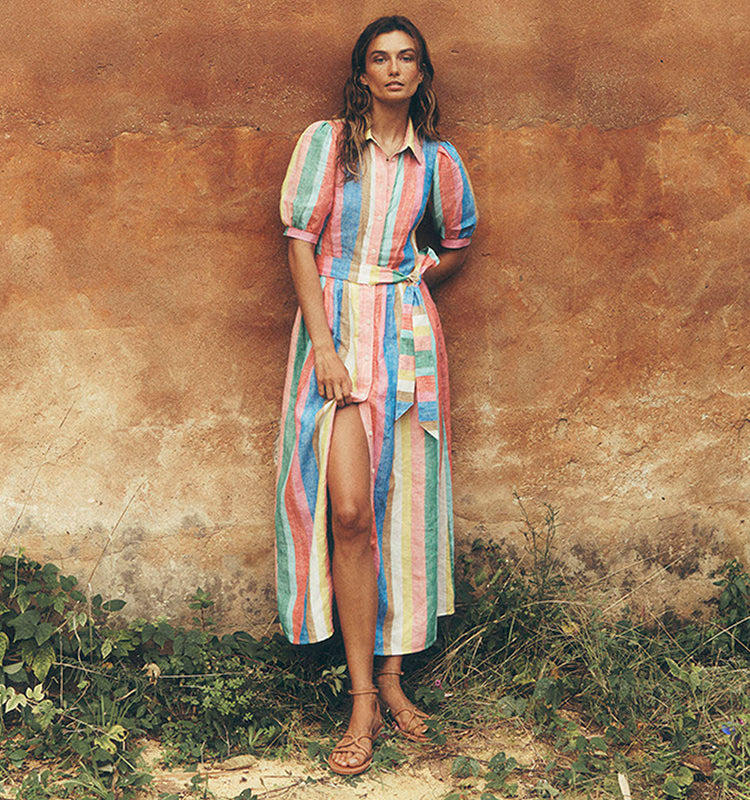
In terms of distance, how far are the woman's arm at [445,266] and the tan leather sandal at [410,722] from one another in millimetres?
1375

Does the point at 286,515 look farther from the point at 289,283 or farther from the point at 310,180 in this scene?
the point at 310,180

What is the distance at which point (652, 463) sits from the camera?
3.24m

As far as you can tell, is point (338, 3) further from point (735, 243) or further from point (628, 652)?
point (628, 652)

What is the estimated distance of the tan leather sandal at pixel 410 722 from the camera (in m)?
2.78

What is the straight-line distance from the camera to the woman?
2688 mm

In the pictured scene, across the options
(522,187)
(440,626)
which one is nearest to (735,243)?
(522,187)

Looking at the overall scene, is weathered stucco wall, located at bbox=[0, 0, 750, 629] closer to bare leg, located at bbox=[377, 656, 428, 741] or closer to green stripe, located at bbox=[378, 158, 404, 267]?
green stripe, located at bbox=[378, 158, 404, 267]

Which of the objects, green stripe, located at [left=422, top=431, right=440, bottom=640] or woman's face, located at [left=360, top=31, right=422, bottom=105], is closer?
woman's face, located at [left=360, top=31, right=422, bottom=105]

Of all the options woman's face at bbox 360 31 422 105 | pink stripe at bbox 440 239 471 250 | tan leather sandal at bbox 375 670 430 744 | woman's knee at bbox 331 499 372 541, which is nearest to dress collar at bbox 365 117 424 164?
woman's face at bbox 360 31 422 105

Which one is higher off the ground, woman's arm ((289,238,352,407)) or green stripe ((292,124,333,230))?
green stripe ((292,124,333,230))

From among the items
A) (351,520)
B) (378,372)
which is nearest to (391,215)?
(378,372)

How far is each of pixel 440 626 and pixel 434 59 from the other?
1894mm

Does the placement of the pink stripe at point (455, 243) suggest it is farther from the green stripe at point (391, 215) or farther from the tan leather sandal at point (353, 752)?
the tan leather sandal at point (353, 752)

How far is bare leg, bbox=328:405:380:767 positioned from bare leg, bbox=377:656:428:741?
9 centimetres
